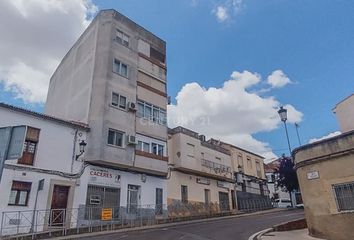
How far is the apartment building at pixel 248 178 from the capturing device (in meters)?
36.6

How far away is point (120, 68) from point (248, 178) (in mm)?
23516

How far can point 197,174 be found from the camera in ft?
100

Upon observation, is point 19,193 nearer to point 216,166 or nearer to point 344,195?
point 344,195

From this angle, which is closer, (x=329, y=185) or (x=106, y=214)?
(x=329, y=185)

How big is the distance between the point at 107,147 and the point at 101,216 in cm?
427

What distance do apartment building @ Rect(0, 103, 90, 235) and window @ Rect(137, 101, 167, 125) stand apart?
16.2 feet

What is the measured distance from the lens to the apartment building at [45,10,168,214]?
66.7 ft

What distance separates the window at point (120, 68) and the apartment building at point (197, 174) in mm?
8917

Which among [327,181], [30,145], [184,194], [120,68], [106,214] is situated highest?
[120,68]

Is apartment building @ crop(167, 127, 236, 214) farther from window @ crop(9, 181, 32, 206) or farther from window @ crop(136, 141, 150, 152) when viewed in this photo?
window @ crop(9, 181, 32, 206)

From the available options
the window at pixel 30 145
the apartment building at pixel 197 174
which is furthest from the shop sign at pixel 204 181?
the window at pixel 30 145

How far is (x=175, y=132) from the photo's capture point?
3022cm

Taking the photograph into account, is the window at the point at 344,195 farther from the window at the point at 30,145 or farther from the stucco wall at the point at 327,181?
the window at the point at 30,145


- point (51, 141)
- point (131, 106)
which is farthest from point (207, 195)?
A: point (51, 141)
